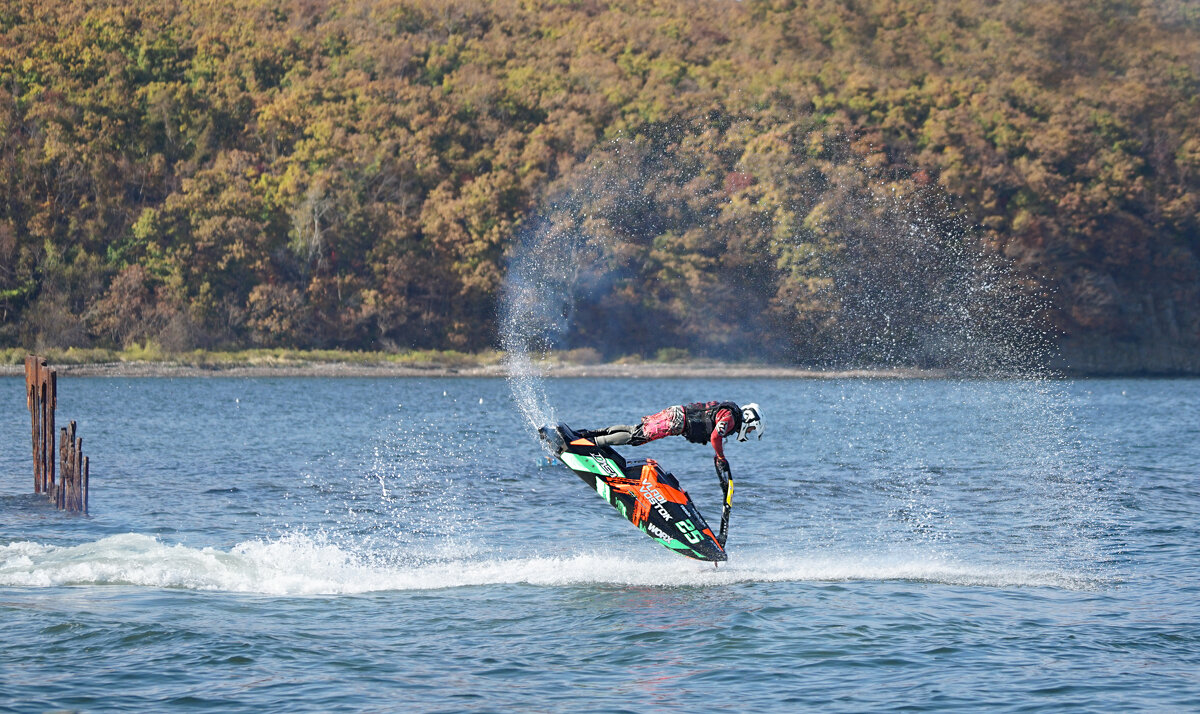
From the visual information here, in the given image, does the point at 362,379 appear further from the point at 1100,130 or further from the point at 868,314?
the point at 1100,130

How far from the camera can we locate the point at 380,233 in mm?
96938

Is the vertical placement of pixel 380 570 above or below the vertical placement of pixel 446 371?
below

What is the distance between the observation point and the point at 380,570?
1903cm

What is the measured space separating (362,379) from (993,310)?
48.8 meters

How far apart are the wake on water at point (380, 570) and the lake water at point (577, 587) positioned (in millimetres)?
66

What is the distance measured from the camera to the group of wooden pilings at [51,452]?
2466 cm

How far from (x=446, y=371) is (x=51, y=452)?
64.2m

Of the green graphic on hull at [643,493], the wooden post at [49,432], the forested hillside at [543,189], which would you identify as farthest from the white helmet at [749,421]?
the forested hillside at [543,189]

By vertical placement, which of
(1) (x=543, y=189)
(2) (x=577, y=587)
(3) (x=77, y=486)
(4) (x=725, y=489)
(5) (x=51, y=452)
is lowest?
(2) (x=577, y=587)

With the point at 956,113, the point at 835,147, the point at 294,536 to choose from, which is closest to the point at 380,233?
the point at 835,147

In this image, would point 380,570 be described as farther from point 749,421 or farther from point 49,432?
point 49,432

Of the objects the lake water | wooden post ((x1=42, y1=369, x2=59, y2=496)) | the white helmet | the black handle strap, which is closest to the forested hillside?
the lake water

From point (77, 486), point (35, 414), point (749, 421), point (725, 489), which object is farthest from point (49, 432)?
point (749, 421)

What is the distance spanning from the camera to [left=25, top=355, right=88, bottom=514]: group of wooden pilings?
971 inches
